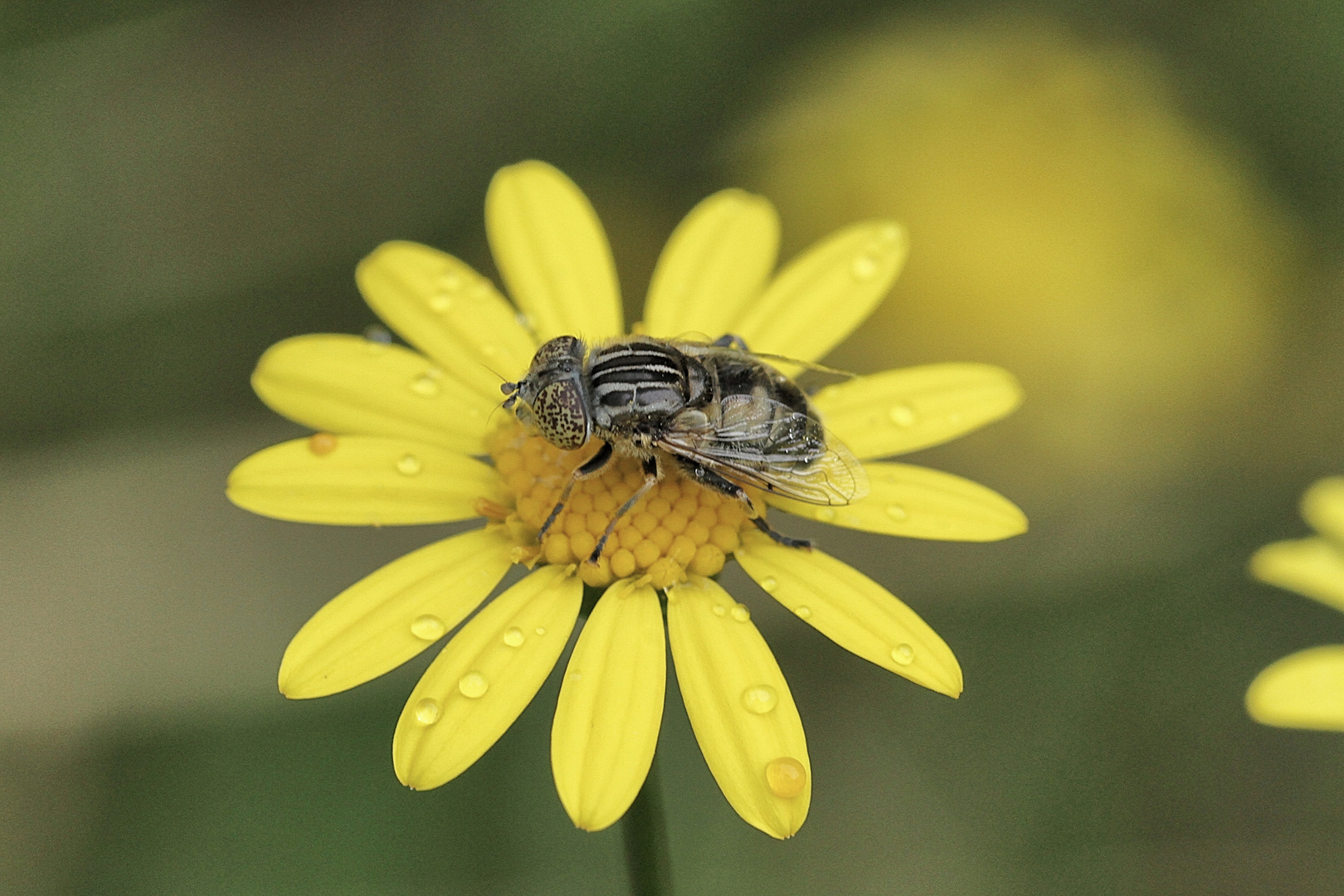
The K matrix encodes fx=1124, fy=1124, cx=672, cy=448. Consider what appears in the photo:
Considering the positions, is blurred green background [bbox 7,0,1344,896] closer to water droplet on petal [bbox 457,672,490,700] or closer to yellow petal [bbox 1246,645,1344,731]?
yellow petal [bbox 1246,645,1344,731]

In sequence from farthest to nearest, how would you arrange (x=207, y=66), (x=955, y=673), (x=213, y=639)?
(x=207, y=66)
(x=213, y=639)
(x=955, y=673)

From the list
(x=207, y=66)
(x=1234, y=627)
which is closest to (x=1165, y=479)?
(x=1234, y=627)

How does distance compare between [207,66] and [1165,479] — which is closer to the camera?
[1165,479]

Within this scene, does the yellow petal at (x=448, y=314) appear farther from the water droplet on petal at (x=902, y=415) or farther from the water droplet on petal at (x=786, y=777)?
the water droplet on petal at (x=786, y=777)

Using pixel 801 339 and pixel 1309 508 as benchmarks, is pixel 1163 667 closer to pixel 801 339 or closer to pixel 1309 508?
pixel 1309 508

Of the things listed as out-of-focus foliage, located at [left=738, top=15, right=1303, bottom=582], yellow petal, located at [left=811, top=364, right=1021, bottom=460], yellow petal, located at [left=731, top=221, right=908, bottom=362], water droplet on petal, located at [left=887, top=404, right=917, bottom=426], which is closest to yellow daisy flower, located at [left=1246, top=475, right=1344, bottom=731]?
yellow petal, located at [left=811, top=364, right=1021, bottom=460]

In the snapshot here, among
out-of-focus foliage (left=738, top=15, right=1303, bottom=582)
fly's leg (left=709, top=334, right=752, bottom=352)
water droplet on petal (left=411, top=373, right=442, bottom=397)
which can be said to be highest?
out-of-focus foliage (left=738, top=15, right=1303, bottom=582)

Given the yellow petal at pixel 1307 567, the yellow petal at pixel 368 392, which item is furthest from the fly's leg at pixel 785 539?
the yellow petal at pixel 1307 567
